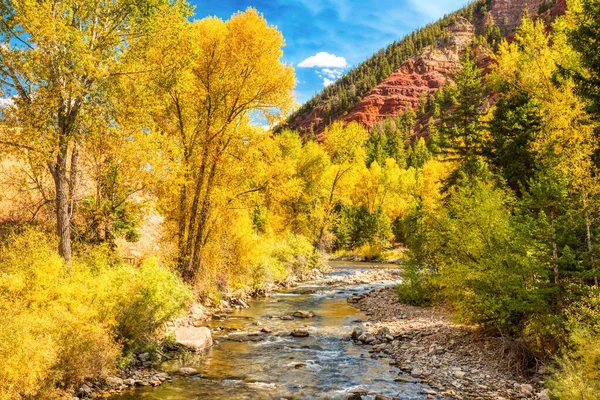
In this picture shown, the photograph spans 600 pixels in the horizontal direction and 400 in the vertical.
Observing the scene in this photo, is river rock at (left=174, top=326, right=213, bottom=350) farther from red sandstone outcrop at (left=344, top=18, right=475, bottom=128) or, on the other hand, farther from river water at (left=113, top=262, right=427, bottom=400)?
red sandstone outcrop at (left=344, top=18, right=475, bottom=128)

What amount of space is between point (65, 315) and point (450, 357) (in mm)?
9754

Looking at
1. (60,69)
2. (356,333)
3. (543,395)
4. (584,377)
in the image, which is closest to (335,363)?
(356,333)

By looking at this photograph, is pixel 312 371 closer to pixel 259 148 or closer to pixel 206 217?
pixel 206 217

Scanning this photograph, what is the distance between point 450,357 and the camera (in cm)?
1126

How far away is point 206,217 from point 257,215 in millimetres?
16827

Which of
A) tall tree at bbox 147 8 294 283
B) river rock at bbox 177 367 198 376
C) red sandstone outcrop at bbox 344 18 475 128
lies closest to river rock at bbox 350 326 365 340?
river rock at bbox 177 367 198 376

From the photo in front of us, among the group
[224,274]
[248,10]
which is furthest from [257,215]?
[248,10]

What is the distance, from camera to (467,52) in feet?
95.5

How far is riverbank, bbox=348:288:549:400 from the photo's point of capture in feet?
29.7

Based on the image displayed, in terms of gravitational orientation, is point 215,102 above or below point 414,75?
below

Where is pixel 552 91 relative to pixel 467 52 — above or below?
below

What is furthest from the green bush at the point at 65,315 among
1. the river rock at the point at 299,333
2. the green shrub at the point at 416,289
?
the green shrub at the point at 416,289

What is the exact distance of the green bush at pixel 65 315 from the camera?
21.7 ft

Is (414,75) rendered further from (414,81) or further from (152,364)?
(152,364)
